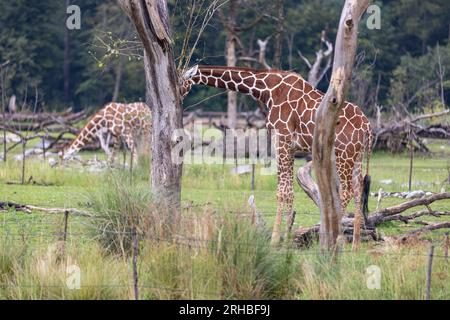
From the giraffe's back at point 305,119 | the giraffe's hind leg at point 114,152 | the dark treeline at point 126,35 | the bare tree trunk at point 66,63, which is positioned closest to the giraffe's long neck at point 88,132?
the giraffe's hind leg at point 114,152

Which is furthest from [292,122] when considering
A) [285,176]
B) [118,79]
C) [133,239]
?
[118,79]

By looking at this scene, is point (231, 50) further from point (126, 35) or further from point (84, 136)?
point (126, 35)

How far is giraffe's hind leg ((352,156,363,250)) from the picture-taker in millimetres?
11508

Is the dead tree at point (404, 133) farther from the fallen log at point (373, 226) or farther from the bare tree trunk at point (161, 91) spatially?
the bare tree trunk at point (161, 91)

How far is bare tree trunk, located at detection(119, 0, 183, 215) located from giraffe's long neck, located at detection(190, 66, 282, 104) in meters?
1.41

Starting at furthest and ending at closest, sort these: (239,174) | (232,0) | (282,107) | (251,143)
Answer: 1. (232,0)
2. (251,143)
3. (239,174)
4. (282,107)

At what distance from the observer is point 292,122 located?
42.4ft

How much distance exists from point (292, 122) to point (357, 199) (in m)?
1.54

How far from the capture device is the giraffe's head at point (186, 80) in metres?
12.0
